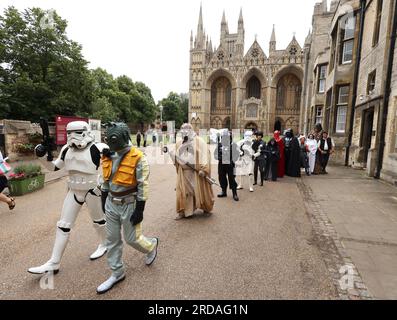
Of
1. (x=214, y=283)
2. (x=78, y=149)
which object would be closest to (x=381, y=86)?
(x=214, y=283)

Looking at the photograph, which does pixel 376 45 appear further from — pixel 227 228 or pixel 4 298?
pixel 4 298

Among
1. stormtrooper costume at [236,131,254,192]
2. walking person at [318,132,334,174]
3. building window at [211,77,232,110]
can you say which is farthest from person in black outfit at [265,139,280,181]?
building window at [211,77,232,110]

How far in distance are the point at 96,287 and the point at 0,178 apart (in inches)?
164

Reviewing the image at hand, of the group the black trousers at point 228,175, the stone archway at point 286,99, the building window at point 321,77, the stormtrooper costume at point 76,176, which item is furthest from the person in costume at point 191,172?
the stone archway at point 286,99

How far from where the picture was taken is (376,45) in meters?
10.4

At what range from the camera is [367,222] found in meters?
4.98

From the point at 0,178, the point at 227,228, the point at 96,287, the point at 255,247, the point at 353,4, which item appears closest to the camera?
the point at 96,287

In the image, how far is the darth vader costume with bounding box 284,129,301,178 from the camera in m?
10.0

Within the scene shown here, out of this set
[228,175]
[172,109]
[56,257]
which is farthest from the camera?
[172,109]

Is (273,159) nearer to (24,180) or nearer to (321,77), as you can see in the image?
(24,180)

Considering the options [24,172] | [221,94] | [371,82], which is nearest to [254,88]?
[221,94]

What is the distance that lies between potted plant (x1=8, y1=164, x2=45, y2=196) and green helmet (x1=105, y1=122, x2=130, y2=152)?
5729 millimetres

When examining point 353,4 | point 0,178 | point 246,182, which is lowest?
point 246,182

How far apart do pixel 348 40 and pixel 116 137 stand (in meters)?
15.8
